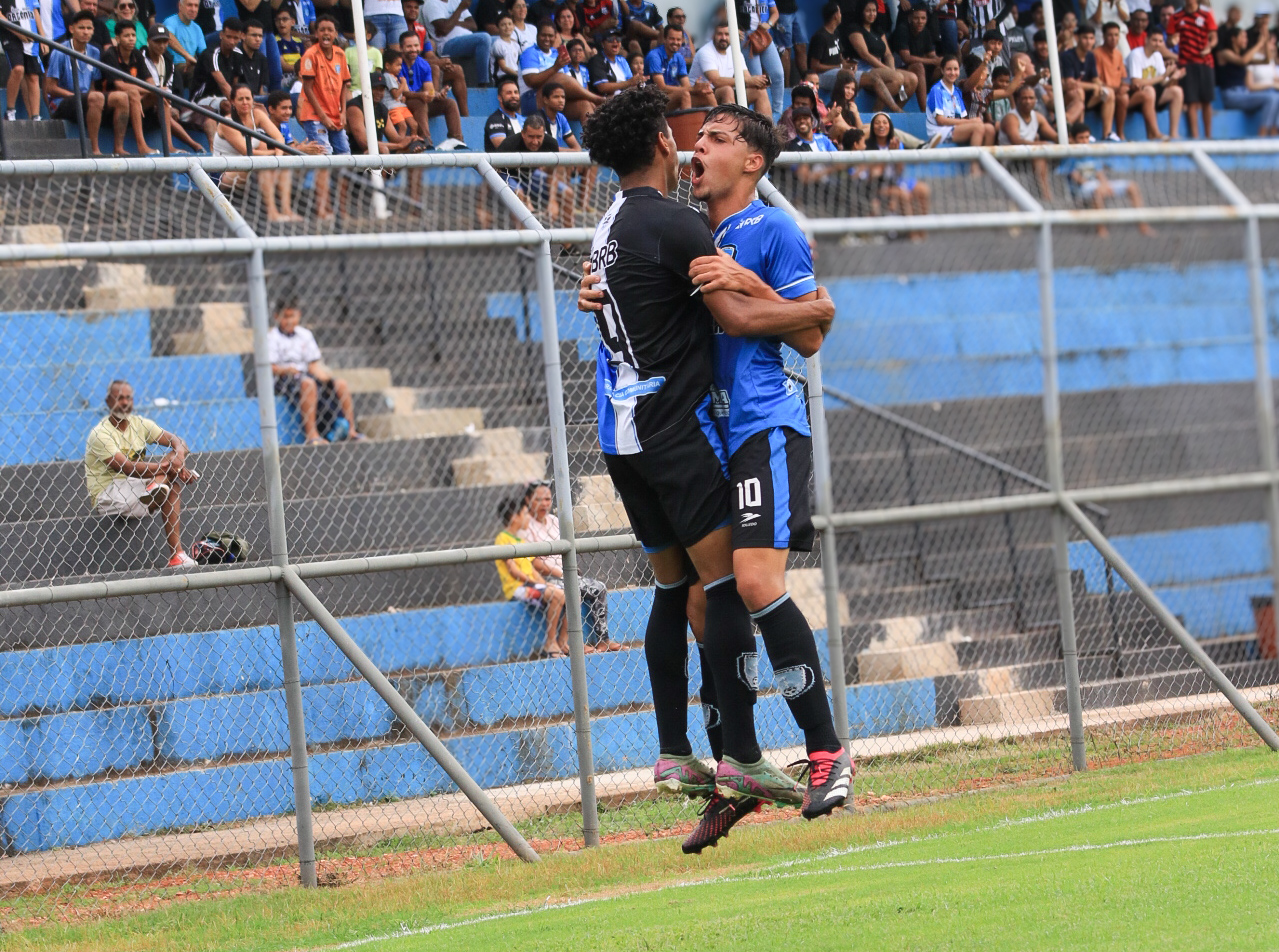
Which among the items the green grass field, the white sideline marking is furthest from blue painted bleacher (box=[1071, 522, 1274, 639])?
the white sideline marking

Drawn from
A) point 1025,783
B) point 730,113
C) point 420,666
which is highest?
point 730,113

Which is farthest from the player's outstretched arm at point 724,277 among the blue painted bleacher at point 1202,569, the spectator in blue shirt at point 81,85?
the blue painted bleacher at point 1202,569

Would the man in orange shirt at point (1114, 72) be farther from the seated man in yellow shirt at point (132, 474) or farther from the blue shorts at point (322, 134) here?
the seated man in yellow shirt at point (132, 474)

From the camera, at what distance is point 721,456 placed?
507cm

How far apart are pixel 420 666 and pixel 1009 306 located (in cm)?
816

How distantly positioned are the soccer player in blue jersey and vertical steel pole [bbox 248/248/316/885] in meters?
3.73

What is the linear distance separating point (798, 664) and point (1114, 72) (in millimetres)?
14873

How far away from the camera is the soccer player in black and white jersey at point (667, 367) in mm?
4996

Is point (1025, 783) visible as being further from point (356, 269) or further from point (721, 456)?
point (356, 269)

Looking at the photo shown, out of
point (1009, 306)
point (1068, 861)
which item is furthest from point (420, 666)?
point (1009, 306)

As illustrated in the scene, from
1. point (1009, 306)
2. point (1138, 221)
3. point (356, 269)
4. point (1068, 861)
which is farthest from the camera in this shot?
point (1009, 306)

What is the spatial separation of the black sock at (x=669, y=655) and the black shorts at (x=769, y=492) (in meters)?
Answer: 0.52

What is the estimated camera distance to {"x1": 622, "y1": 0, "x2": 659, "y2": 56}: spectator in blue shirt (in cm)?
1529

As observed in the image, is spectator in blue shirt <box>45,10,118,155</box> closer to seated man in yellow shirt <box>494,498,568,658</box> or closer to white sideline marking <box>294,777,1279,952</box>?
seated man in yellow shirt <box>494,498,568,658</box>
